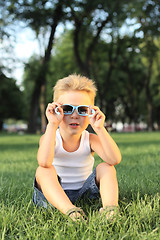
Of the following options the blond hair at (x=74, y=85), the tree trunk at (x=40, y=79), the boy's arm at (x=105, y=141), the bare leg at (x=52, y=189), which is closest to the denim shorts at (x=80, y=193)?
the bare leg at (x=52, y=189)

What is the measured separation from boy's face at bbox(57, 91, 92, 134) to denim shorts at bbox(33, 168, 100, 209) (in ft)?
1.48

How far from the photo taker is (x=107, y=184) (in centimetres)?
271

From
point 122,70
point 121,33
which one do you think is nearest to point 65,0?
point 121,33

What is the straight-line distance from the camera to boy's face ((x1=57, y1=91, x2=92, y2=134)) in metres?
2.85

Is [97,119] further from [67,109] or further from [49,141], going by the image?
[49,141]

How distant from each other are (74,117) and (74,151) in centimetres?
33

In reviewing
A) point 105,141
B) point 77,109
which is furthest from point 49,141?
point 105,141

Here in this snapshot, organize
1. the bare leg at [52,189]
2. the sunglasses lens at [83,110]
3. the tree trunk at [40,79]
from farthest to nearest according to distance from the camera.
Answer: the tree trunk at [40,79] → the sunglasses lens at [83,110] → the bare leg at [52,189]

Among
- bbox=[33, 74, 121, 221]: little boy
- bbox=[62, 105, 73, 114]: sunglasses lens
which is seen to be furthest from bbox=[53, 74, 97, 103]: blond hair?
bbox=[62, 105, 73, 114]: sunglasses lens

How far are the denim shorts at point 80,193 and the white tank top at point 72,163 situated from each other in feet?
0.20

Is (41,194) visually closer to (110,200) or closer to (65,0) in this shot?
(110,200)

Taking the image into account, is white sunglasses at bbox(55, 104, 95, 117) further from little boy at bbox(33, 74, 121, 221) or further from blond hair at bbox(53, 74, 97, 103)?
blond hair at bbox(53, 74, 97, 103)

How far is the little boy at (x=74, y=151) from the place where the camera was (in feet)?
8.91

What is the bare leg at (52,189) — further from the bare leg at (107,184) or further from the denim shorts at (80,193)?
the bare leg at (107,184)
